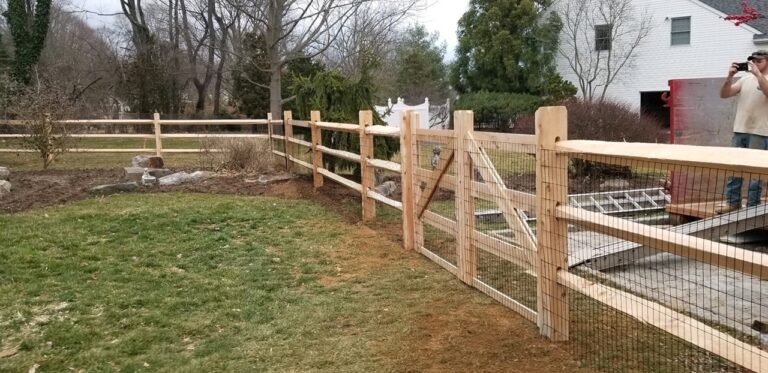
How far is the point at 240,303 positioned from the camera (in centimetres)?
488

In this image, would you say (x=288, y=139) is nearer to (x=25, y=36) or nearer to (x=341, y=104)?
(x=341, y=104)

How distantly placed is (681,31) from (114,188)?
21791 mm

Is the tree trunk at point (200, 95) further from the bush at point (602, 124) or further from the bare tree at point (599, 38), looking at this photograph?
the bush at point (602, 124)

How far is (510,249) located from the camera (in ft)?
14.8

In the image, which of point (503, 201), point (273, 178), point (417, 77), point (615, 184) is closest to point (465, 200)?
point (503, 201)

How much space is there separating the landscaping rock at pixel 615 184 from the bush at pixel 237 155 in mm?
6362

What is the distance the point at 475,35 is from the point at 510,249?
24557 millimetres

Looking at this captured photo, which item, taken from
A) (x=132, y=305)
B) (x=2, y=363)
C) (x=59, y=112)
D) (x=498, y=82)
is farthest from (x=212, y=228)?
(x=498, y=82)

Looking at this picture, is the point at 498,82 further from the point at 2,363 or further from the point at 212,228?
the point at 2,363

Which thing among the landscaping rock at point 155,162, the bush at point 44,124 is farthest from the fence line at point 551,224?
the bush at point 44,124

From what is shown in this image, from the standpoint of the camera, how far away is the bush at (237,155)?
40.5 ft

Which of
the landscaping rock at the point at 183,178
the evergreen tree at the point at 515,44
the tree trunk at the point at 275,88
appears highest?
the evergreen tree at the point at 515,44

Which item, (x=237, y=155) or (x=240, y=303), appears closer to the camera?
(x=240, y=303)

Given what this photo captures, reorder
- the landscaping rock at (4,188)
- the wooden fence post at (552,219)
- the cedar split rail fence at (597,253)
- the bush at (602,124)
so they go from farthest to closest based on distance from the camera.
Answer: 1. the bush at (602,124)
2. the landscaping rock at (4,188)
3. the wooden fence post at (552,219)
4. the cedar split rail fence at (597,253)
